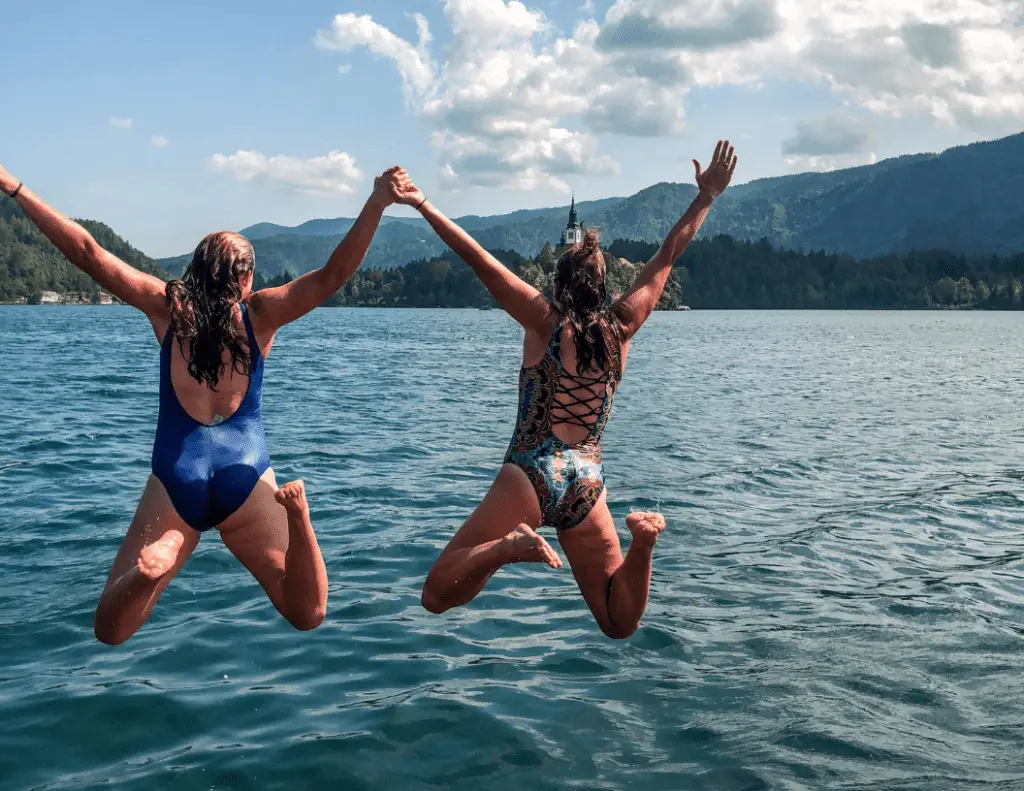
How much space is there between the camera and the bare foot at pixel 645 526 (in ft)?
19.7

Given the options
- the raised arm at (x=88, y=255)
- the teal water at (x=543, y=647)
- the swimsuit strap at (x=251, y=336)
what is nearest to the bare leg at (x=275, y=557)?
the swimsuit strap at (x=251, y=336)

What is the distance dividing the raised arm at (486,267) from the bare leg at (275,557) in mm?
1983

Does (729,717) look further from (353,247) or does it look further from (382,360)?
(382,360)

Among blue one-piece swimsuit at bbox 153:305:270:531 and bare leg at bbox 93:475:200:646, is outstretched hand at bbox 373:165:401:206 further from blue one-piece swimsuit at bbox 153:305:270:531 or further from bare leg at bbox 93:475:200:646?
bare leg at bbox 93:475:200:646

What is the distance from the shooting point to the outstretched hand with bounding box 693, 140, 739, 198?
698cm

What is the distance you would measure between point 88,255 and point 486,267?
8.25 feet

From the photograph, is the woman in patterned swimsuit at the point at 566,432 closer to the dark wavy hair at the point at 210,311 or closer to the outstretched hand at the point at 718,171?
the outstretched hand at the point at 718,171

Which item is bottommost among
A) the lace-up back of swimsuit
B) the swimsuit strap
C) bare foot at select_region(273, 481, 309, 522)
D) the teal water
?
the teal water

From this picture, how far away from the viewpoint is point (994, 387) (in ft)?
151

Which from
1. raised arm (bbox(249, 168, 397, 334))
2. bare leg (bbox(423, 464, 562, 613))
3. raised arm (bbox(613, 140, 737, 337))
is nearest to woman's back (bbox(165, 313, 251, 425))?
raised arm (bbox(249, 168, 397, 334))

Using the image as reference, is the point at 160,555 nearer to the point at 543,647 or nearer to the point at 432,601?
the point at 432,601

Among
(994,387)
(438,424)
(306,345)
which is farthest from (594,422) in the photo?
(306,345)

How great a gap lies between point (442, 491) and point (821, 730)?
36.2ft

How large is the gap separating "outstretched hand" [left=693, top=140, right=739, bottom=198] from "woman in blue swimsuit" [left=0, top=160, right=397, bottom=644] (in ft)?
7.76
